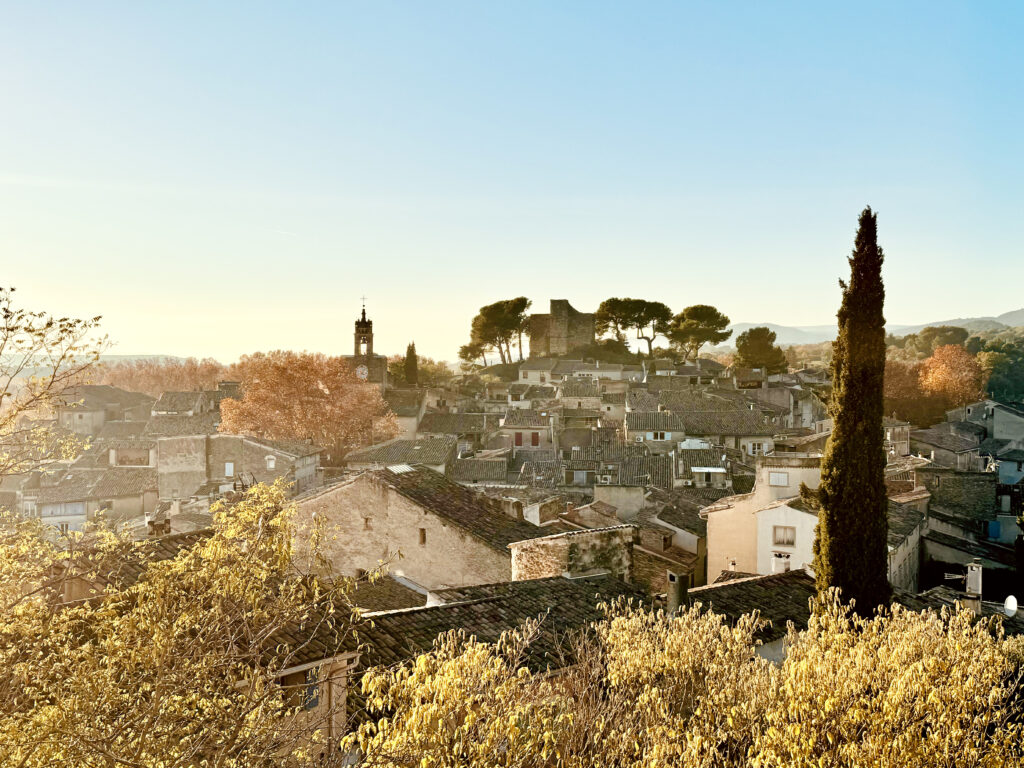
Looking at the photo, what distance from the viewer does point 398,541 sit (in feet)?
49.2

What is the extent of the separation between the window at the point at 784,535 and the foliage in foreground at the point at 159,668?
48.3 feet

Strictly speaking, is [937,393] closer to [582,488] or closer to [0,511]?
[582,488]

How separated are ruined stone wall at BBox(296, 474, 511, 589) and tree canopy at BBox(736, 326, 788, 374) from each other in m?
64.7

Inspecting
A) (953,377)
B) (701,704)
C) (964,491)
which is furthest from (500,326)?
(701,704)

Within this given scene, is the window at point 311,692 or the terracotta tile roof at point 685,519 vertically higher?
the window at point 311,692

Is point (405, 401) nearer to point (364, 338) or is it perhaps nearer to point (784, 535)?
point (364, 338)

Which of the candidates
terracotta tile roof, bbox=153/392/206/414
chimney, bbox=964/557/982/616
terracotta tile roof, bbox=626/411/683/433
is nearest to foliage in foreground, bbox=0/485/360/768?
chimney, bbox=964/557/982/616

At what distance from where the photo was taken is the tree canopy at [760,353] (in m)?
75.8

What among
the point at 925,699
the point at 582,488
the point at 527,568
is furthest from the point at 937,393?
the point at 925,699

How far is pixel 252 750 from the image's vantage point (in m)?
5.38

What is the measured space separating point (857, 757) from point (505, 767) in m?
2.93

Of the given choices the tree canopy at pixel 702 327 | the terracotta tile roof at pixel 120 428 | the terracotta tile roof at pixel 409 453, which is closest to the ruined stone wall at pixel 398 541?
the terracotta tile roof at pixel 409 453

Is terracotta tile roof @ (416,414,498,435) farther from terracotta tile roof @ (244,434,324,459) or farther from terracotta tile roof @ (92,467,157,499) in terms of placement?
terracotta tile roof @ (92,467,157,499)

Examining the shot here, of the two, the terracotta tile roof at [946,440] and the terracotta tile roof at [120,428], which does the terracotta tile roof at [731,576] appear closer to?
the terracotta tile roof at [946,440]
